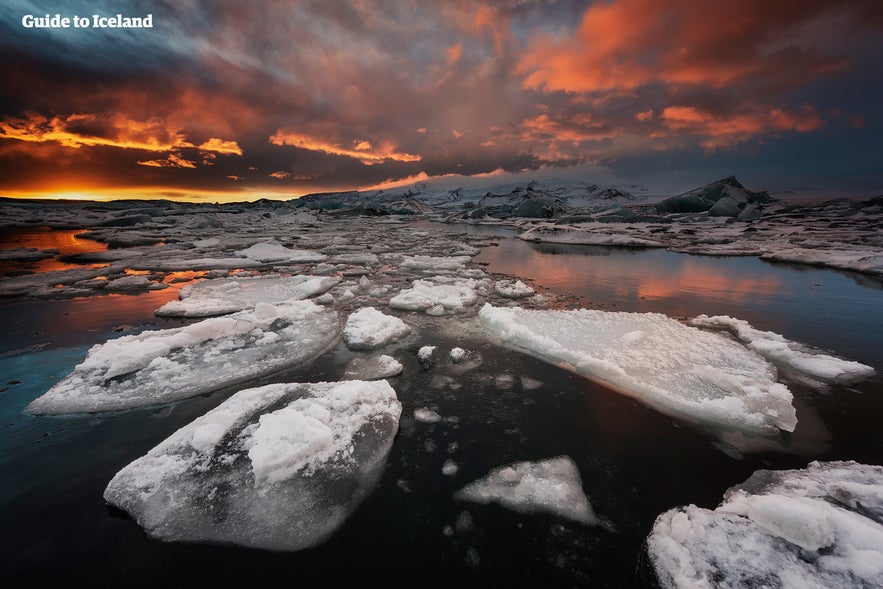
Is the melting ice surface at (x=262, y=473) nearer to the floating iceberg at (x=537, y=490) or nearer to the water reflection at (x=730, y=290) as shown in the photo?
the floating iceberg at (x=537, y=490)

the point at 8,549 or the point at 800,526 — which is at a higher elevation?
the point at 800,526

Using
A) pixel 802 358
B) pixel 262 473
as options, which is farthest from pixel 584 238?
pixel 262 473

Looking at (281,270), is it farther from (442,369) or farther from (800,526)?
(800,526)

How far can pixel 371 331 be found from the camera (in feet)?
14.4

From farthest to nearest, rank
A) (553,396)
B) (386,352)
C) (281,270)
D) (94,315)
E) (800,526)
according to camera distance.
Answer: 1. (281,270)
2. (94,315)
3. (386,352)
4. (553,396)
5. (800,526)

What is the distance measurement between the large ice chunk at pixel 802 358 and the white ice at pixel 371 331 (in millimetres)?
4364

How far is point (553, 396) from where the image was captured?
3.13 m

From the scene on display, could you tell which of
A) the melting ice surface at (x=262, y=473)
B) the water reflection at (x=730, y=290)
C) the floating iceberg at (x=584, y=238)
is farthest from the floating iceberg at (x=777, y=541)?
the floating iceberg at (x=584, y=238)

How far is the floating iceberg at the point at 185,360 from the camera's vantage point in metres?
2.97

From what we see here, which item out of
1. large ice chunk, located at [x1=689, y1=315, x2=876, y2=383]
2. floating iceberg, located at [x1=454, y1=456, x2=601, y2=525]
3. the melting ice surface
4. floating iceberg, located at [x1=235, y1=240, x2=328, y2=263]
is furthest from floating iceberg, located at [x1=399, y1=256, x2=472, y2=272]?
floating iceberg, located at [x1=454, y1=456, x2=601, y2=525]

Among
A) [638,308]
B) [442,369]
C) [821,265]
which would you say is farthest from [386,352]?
[821,265]

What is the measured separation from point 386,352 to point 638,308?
177 inches

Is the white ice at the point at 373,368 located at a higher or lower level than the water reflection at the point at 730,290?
lower

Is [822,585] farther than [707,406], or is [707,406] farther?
[707,406]
